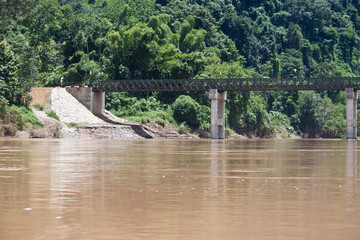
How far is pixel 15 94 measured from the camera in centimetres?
8881

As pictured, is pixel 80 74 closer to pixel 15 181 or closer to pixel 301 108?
pixel 301 108

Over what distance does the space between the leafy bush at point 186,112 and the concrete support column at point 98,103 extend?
13212 millimetres

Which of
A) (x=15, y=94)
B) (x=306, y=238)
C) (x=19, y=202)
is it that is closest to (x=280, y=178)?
(x=19, y=202)

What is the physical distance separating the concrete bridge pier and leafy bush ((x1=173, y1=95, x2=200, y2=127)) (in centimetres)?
851

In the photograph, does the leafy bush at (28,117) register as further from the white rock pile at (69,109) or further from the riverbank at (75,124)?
the white rock pile at (69,109)

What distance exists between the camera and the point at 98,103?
355 ft

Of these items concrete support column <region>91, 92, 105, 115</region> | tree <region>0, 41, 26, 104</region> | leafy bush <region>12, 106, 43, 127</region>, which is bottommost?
leafy bush <region>12, 106, 43, 127</region>

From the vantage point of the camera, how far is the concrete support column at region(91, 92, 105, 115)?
107 m

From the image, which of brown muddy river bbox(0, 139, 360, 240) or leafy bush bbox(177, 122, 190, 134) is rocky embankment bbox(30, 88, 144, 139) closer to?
leafy bush bbox(177, 122, 190, 134)

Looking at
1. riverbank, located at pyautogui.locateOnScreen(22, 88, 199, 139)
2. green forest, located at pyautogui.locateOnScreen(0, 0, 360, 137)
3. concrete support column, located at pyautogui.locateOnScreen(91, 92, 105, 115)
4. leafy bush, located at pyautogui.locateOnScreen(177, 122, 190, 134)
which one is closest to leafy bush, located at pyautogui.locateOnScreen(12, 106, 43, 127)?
riverbank, located at pyautogui.locateOnScreen(22, 88, 199, 139)

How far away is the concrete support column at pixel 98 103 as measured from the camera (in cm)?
10738

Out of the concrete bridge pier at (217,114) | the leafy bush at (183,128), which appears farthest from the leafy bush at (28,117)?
the leafy bush at (183,128)

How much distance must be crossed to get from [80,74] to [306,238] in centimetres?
10926

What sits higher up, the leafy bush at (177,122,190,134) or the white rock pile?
the white rock pile
